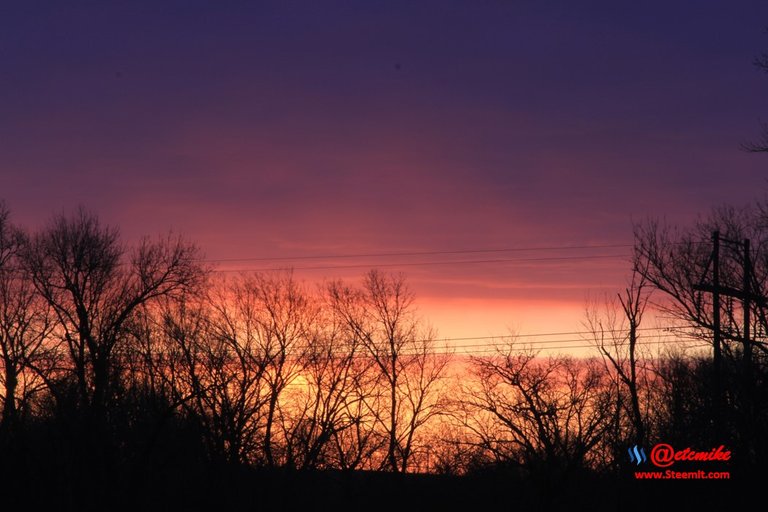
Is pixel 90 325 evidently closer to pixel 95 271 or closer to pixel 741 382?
pixel 95 271

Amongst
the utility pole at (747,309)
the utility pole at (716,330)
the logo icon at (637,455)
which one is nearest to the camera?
the utility pole at (747,309)

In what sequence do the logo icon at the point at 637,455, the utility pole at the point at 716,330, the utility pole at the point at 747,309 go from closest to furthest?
the utility pole at the point at 747,309 → the utility pole at the point at 716,330 → the logo icon at the point at 637,455

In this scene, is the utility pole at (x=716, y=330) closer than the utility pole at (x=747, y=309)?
No

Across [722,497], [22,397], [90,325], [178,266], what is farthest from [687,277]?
[22,397]

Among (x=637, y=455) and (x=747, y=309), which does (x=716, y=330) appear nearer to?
(x=747, y=309)

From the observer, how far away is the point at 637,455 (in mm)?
→ 37938

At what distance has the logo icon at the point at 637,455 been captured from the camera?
36431mm

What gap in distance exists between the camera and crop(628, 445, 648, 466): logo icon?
36431 millimetres

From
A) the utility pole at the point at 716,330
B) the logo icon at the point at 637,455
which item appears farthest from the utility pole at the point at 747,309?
the logo icon at the point at 637,455

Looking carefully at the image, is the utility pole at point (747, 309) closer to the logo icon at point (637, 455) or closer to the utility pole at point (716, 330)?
the utility pole at point (716, 330)

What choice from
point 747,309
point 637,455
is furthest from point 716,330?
point 637,455

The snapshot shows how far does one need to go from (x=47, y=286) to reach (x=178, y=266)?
7.31 metres

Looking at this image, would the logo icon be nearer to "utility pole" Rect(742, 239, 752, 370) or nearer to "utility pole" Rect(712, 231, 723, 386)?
"utility pole" Rect(712, 231, 723, 386)

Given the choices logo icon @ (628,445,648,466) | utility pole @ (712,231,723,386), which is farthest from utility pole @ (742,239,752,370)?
logo icon @ (628,445,648,466)
